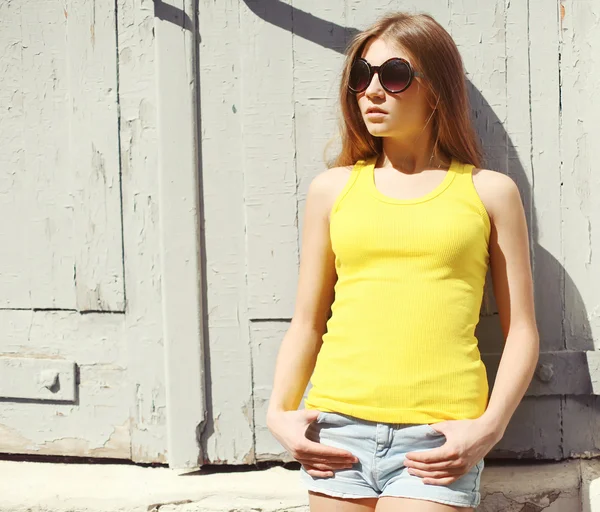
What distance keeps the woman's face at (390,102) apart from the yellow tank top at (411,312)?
16 centimetres

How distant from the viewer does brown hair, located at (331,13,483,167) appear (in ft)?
5.33

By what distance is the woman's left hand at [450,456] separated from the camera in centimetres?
147

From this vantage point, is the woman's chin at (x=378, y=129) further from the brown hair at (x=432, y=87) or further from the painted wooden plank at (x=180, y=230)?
the painted wooden plank at (x=180, y=230)

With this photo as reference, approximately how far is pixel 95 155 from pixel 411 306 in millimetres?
1080

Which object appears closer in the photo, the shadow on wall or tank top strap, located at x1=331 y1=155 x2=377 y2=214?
tank top strap, located at x1=331 y1=155 x2=377 y2=214

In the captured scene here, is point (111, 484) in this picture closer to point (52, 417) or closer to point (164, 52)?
point (52, 417)

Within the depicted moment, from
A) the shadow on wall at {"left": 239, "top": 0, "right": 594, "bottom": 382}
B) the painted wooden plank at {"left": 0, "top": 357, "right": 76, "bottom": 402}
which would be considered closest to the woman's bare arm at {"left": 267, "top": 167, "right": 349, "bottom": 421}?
the shadow on wall at {"left": 239, "top": 0, "right": 594, "bottom": 382}

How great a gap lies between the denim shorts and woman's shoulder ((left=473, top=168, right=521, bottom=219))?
19.9 inches

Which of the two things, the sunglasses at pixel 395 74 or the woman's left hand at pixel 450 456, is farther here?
the sunglasses at pixel 395 74

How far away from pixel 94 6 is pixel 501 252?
133 cm

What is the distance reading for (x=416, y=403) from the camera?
5.00 feet

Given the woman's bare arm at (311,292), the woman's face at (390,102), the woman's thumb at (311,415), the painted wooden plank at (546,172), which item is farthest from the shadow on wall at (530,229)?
the woman's thumb at (311,415)

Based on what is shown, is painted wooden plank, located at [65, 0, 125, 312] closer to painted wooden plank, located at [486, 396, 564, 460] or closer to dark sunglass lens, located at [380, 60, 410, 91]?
dark sunglass lens, located at [380, 60, 410, 91]

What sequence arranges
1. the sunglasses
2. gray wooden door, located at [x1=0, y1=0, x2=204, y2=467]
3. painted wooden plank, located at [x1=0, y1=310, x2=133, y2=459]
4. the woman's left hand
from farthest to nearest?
painted wooden plank, located at [x1=0, y1=310, x2=133, y2=459] < gray wooden door, located at [x1=0, y1=0, x2=204, y2=467] < the sunglasses < the woman's left hand
